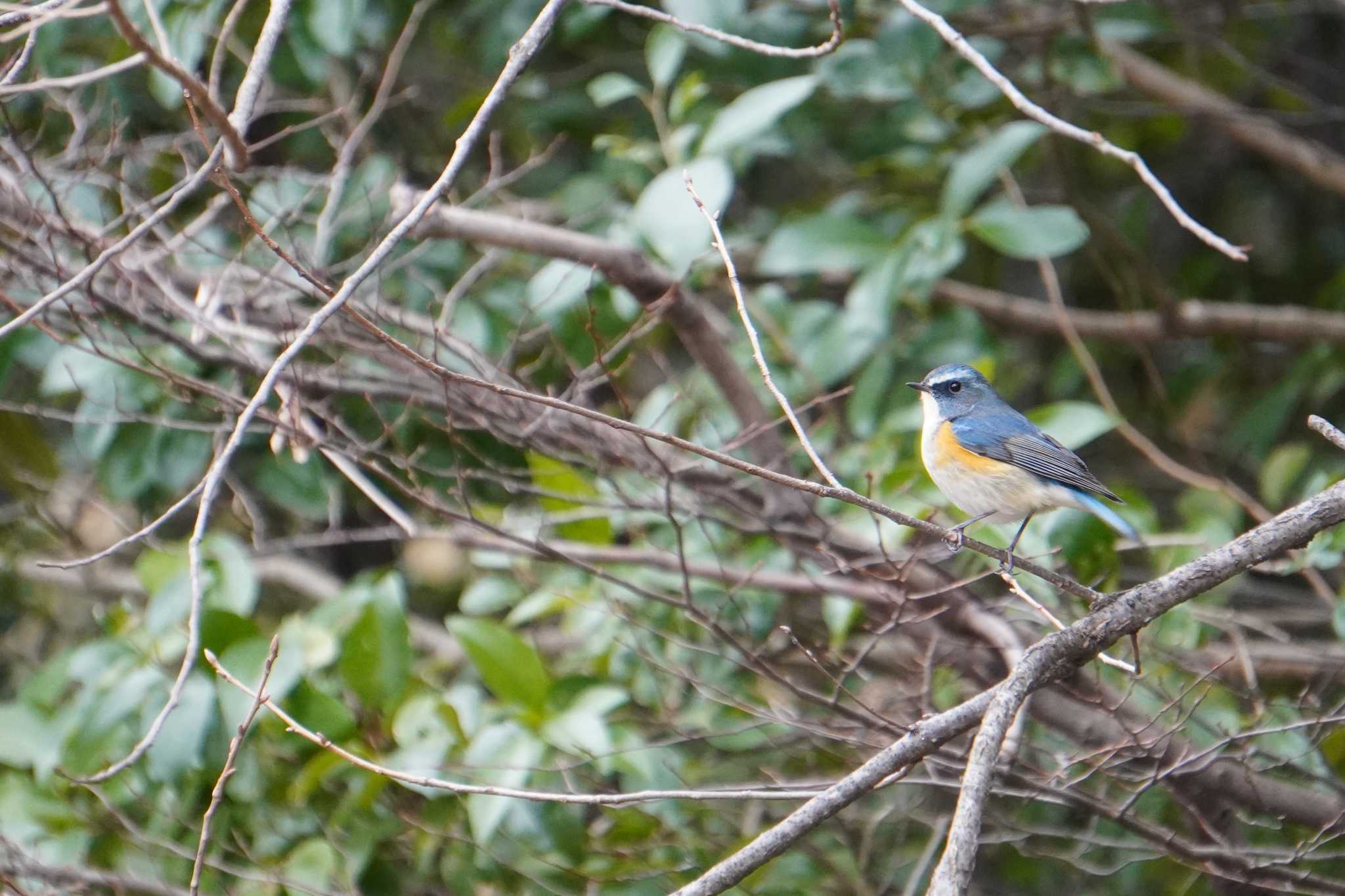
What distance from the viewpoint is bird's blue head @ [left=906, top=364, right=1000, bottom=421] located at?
12.7ft

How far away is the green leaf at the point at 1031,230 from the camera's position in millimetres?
4113

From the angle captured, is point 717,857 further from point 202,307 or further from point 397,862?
point 202,307

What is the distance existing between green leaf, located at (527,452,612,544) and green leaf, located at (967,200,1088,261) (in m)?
1.53

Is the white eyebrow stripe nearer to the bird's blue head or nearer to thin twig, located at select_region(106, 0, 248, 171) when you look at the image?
the bird's blue head

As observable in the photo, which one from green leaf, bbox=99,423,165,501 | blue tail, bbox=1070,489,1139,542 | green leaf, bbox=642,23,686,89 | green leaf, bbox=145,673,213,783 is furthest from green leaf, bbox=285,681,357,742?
green leaf, bbox=642,23,686,89

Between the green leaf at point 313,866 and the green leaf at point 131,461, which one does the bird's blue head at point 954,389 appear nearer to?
the green leaf at point 313,866

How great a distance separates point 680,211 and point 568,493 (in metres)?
0.91

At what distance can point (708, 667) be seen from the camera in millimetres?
4246

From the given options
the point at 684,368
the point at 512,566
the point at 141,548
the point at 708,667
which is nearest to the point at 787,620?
the point at 708,667

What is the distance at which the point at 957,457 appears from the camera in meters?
3.59

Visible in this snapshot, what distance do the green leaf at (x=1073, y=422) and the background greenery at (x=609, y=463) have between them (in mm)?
13

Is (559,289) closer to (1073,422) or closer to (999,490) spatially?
(999,490)

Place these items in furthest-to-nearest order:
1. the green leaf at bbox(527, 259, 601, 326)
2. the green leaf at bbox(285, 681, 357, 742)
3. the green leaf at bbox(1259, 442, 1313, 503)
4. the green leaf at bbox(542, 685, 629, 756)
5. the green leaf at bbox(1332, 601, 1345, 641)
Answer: the green leaf at bbox(1259, 442, 1313, 503), the green leaf at bbox(527, 259, 601, 326), the green leaf at bbox(285, 681, 357, 742), the green leaf at bbox(542, 685, 629, 756), the green leaf at bbox(1332, 601, 1345, 641)

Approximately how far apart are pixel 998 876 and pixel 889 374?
2.34m
